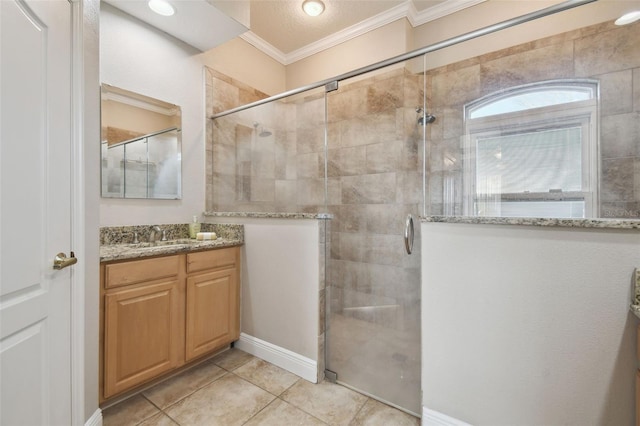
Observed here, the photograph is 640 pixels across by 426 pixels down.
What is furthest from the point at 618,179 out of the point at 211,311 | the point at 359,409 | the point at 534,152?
the point at 211,311

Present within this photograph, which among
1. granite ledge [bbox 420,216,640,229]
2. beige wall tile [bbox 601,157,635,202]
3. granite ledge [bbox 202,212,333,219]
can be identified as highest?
beige wall tile [bbox 601,157,635,202]

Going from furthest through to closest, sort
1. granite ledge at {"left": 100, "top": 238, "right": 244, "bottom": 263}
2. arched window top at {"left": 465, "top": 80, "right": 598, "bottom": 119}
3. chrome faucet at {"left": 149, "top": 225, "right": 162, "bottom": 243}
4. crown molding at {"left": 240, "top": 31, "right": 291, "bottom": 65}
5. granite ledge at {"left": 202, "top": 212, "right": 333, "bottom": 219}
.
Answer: crown molding at {"left": 240, "top": 31, "right": 291, "bottom": 65} → chrome faucet at {"left": 149, "top": 225, "right": 162, "bottom": 243} → granite ledge at {"left": 202, "top": 212, "right": 333, "bottom": 219} → arched window top at {"left": 465, "top": 80, "right": 598, "bottom": 119} → granite ledge at {"left": 100, "top": 238, "right": 244, "bottom": 263}

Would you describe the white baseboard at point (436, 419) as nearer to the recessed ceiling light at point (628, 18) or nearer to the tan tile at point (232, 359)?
the tan tile at point (232, 359)

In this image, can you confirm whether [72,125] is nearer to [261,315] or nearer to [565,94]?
[261,315]

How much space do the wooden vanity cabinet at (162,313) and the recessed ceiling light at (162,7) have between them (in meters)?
1.78

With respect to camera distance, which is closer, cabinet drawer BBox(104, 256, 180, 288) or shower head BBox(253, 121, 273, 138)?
cabinet drawer BBox(104, 256, 180, 288)

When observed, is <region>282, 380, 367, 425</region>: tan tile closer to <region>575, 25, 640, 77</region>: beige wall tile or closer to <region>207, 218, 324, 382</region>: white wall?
<region>207, 218, 324, 382</region>: white wall

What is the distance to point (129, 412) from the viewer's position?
5.45ft

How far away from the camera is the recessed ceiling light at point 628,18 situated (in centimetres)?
152

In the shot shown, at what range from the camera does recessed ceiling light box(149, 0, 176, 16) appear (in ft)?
6.61

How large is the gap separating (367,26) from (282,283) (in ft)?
8.51

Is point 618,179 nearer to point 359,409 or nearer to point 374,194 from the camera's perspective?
point 374,194

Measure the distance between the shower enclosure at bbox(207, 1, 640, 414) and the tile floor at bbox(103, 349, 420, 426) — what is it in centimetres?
16

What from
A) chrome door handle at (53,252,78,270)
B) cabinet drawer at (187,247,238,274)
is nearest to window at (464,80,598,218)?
cabinet drawer at (187,247,238,274)
